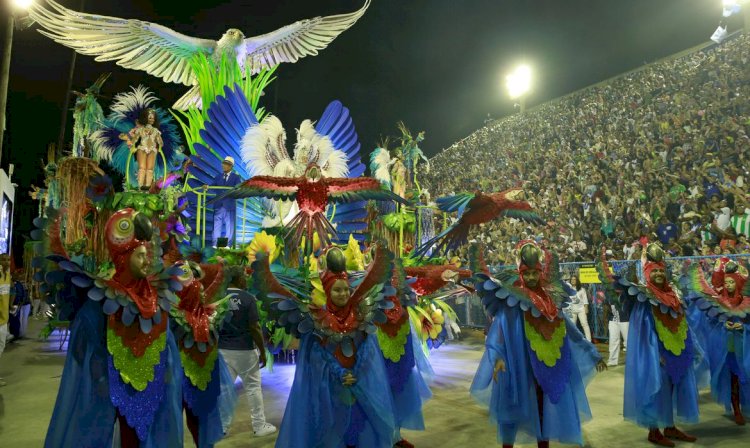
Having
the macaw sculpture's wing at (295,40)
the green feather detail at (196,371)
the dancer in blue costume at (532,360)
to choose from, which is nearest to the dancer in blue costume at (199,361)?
the green feather detail at (196,371)

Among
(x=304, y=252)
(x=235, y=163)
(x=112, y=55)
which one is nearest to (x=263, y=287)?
(x=304, y=252)

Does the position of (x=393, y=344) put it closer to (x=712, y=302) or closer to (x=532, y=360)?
(x=532, y=360)

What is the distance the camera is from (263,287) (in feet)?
11.6

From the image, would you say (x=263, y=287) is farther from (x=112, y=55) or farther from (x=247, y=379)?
(x=112, y=55)

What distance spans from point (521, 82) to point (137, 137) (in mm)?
16174

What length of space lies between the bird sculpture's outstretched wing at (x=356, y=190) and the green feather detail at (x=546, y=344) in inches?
176

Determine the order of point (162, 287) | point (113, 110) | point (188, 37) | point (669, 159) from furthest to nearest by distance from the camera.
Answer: point (669, 159), point (188, 37), point (113, 110), point (162, 287)

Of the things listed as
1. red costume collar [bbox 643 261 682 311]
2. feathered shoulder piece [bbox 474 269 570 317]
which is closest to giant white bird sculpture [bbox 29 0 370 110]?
feathered shoulder piece [bbox 474 269 570 317]

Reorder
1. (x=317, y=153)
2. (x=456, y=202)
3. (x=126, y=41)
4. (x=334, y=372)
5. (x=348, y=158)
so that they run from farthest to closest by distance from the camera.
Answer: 1. (x=348, y=158)
2. (x=126, y=41)
3. (x=317, y=153)
4. (x=456, y=202)
5. (x=334, y=372)

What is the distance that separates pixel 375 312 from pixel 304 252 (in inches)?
187

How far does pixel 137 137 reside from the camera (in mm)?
8609

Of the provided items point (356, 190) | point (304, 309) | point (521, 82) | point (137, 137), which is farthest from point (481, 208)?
point (521, 82)

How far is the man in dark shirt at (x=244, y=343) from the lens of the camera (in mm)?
4750

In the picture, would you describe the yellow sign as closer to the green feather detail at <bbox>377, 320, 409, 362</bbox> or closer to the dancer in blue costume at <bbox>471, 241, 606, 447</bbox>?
the dancer in blue costume at <bbox>471, 241, 606, 447</bbox>
